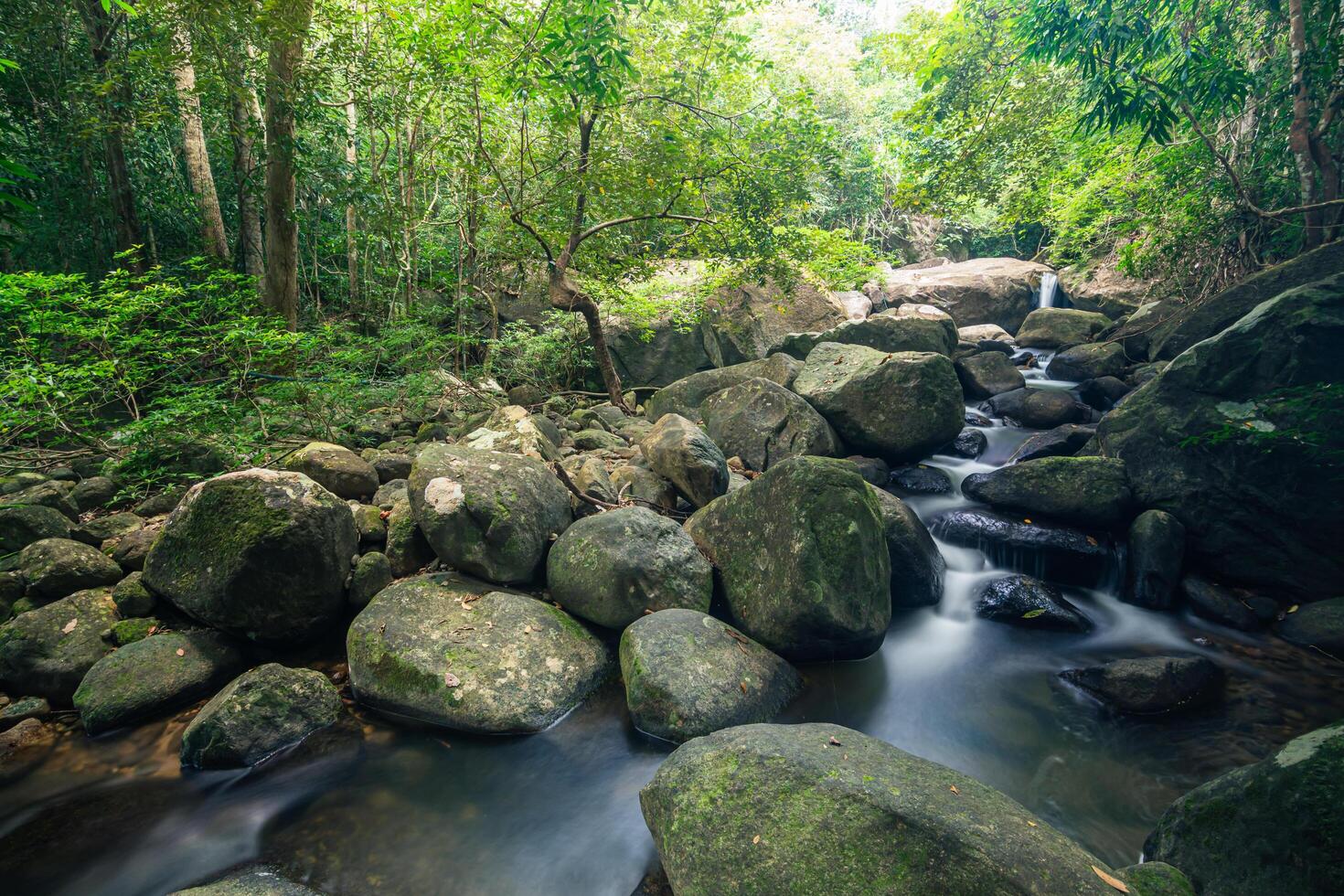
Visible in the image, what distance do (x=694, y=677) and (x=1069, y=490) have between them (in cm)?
444

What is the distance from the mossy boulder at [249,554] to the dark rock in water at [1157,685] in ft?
18.3

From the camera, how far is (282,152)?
7062mm

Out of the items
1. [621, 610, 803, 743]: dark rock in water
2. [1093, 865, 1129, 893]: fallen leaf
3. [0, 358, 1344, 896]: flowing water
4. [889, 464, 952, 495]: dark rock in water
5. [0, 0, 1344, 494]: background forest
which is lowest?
[0, 358, 1344, 896]: flowing water

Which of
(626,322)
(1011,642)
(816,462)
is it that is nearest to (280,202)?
(626,322)

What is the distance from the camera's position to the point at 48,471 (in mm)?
5695

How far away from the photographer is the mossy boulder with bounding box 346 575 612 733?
3.71 metres

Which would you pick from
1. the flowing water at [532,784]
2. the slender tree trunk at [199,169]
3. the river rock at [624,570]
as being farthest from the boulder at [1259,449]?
the slender tree trunk at [199,169]

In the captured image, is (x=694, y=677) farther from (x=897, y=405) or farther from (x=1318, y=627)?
(x=897, y=405)

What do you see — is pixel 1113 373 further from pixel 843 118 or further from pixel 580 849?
pixel 843 118

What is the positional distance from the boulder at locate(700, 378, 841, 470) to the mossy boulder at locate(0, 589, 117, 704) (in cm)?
583

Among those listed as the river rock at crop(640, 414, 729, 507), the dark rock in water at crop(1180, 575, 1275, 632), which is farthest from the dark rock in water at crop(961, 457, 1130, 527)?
the river rock at crop(640, 414, 729, 507)

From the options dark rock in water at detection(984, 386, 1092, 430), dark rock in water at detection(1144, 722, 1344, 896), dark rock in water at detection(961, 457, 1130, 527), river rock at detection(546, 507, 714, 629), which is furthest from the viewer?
dark rock in water at detection(984, 386, 1092, 430)

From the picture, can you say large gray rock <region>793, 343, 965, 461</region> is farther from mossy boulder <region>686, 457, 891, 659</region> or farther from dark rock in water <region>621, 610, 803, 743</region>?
dark rock in water <region>621, 610, 803, 743</region>

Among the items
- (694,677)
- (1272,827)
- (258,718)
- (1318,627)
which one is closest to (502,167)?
(258,718)
